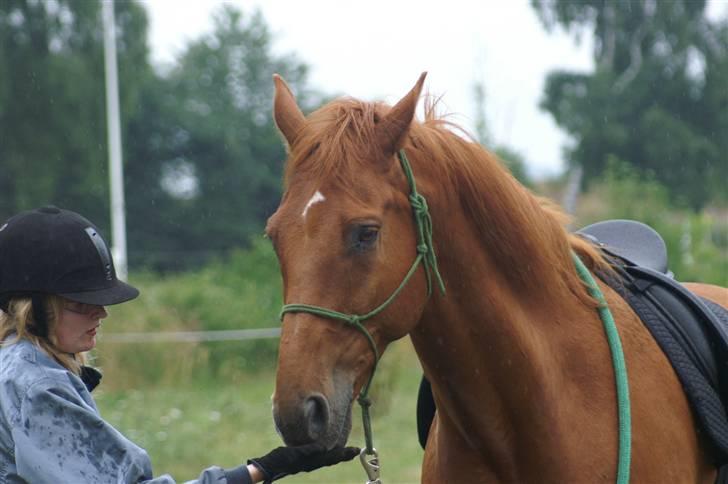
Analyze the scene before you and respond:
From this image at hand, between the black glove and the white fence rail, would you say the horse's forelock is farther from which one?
the white fence rail

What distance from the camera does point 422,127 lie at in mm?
2684

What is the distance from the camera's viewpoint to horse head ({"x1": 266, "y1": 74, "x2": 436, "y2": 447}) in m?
2.25

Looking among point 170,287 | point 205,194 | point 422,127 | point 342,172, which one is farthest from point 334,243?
point 205,194

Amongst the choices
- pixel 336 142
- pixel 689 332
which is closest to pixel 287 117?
pixel 336 142

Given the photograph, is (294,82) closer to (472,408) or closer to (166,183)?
(166,183)

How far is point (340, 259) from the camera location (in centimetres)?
232

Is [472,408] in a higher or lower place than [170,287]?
higher

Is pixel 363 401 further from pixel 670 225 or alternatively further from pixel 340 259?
pixel 670 225

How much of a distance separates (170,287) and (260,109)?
3001 centimetres

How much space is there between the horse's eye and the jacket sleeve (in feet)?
2.42

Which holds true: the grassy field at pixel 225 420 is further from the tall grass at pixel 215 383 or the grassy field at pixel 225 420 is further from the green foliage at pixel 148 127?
the green foliage at pixel 148 127

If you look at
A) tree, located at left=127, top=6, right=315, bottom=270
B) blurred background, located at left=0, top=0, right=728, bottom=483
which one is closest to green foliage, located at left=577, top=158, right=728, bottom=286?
blurred background, located at left=0, top=0, right=728, bottom=483

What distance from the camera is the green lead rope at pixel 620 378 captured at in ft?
8.54

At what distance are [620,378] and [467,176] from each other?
2.38 feet
